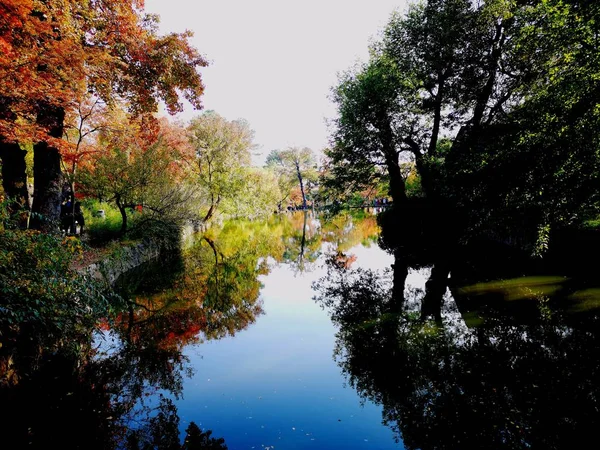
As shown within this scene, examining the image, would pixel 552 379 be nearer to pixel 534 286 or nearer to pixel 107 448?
pixel 534 286

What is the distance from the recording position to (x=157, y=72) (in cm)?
962

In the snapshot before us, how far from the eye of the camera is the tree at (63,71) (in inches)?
253

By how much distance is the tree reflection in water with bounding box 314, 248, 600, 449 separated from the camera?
141 inches

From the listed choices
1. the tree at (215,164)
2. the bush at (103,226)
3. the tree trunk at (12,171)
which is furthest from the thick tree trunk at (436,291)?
the tree at (215,164)

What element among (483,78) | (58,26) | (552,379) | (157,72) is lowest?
(552,379)

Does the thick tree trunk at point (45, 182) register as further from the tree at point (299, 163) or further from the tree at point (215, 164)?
the tree at point (299, 163)

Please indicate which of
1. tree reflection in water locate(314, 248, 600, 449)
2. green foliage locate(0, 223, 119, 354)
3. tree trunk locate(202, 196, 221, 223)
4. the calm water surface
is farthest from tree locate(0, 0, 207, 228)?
→ tree trunk locate(202, 196, 221, 223)

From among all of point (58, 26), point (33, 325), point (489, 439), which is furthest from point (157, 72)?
point (489, 439)

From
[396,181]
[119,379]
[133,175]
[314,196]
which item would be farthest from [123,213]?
[396,181]

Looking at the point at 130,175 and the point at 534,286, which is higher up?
the point at 130,175

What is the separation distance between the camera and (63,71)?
688 cm

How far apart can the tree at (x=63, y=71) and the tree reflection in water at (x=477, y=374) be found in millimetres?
6044

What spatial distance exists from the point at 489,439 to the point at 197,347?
4859 millimetres

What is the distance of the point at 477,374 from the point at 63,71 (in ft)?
31.6
